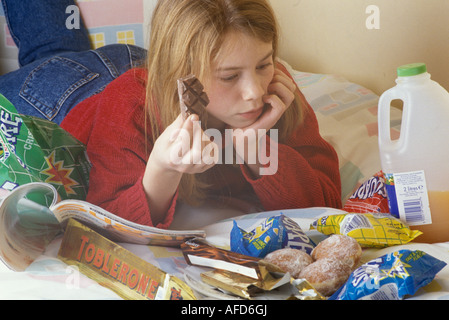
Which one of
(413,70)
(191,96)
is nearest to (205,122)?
(191,96)

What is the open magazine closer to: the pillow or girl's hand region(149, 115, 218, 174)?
girl's hand region(149, 115, 218, 174)

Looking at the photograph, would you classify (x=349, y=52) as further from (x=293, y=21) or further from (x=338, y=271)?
(x=338, y=271)

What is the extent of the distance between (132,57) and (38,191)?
0.88 ft

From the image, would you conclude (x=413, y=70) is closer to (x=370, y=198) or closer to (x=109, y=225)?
(x=370, y=198)

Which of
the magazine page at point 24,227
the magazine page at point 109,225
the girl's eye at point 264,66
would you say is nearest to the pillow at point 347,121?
the girl's eye at point 264,66

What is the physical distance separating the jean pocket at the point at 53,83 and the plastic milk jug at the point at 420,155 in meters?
0.52

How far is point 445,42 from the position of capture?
0.89 metres

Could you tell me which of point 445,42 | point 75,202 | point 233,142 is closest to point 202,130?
point 233,142

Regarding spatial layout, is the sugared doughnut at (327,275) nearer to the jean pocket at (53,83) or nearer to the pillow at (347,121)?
the pillow at (347,121)

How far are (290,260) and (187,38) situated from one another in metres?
0.34

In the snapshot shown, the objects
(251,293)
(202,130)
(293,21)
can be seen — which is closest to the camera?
(251,293)

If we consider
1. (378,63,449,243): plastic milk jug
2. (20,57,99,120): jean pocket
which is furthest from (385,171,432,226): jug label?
(20,57,99,120): jean pocket

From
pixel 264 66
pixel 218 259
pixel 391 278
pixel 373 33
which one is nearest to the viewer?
pixel 391 278

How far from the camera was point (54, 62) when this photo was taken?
0.99 meters
